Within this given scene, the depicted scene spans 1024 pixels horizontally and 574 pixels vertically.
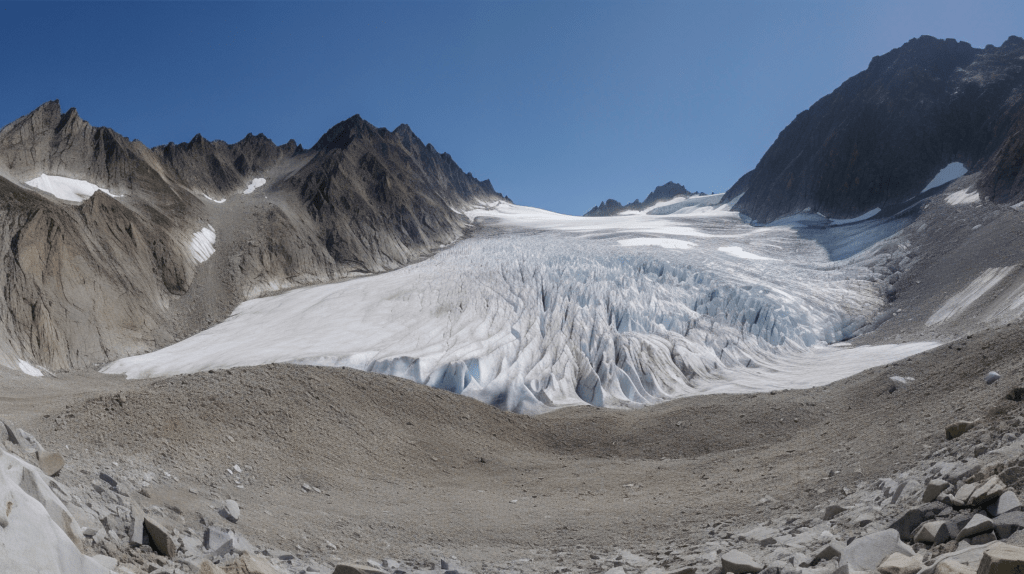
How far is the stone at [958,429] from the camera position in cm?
736

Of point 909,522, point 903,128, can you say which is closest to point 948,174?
point 903,128

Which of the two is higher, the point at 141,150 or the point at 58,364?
the point at 141,150

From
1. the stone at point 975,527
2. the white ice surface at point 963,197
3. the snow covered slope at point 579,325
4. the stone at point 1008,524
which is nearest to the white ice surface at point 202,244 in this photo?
the snow covered slope at point 579,325

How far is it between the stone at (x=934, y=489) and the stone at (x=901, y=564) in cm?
139

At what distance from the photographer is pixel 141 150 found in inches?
2000

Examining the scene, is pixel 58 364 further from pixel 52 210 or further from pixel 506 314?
pixel 506 314

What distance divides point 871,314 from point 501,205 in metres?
77.6

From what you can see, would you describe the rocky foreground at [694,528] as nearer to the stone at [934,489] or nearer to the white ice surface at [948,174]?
the stone at [934,489]

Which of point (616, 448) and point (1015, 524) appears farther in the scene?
point (616, 448)

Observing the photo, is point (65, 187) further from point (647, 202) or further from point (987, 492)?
point (647, 202)

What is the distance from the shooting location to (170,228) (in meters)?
42.2

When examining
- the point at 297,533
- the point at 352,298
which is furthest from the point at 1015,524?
the point at 352,298

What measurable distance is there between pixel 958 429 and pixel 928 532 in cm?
372

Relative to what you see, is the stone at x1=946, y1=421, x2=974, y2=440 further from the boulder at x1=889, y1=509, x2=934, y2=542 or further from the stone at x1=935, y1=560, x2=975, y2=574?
the stone at x1=935, y1=560, x2=975, y2=574
